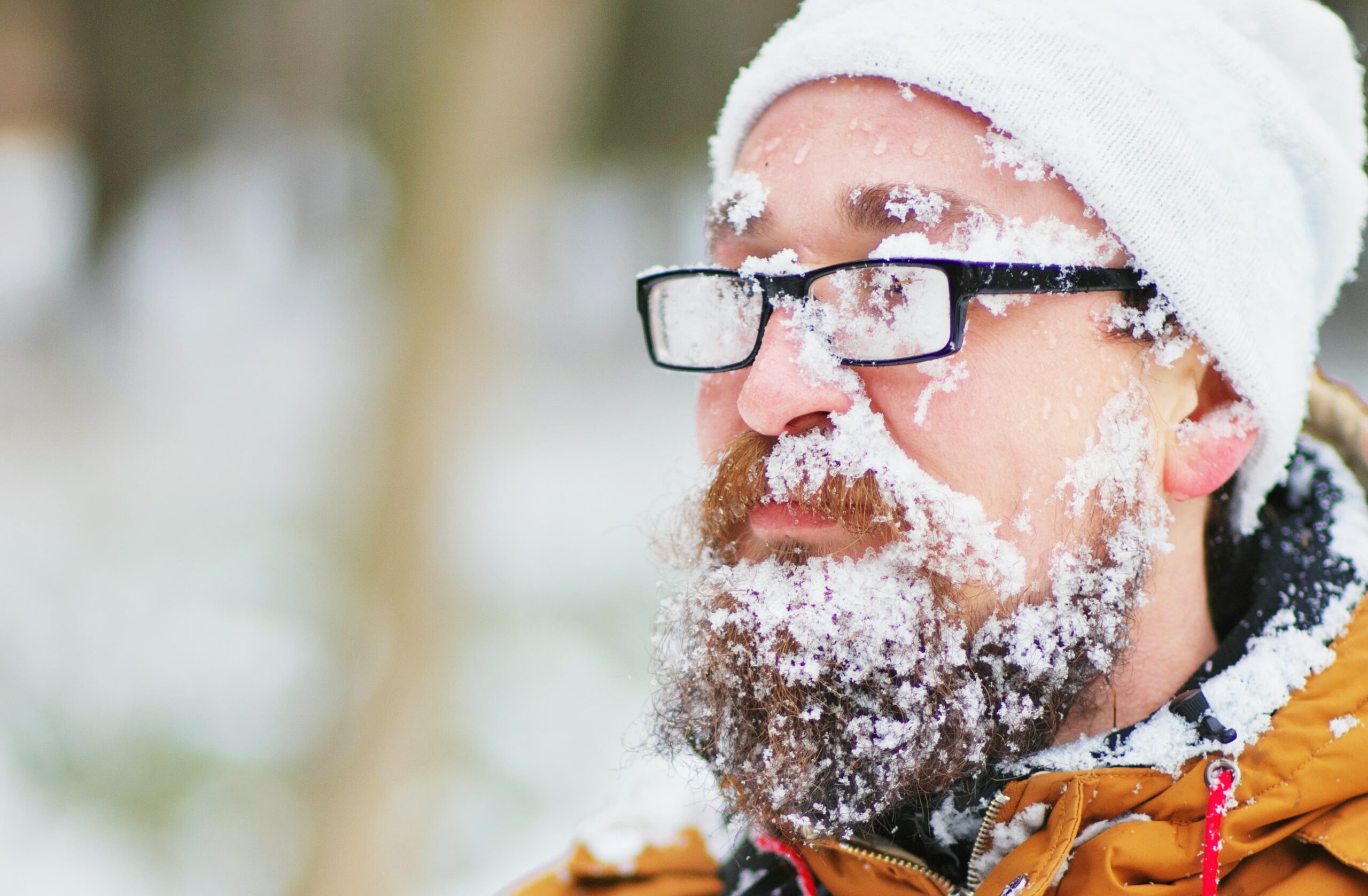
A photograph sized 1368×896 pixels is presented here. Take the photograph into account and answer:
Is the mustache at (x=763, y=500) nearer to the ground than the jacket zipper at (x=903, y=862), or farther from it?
farther from it

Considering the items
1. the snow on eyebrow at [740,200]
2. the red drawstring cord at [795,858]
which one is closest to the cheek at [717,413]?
the snow on eyebrow at [740,200]

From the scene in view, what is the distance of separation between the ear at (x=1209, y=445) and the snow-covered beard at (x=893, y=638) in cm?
12

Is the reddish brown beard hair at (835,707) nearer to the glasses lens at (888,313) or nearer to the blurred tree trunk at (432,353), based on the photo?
Answer: the glasses lens at (888,313)

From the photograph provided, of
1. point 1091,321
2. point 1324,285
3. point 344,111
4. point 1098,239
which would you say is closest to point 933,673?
point 1091,321

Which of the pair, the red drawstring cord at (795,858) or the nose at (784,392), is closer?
the nose at (784,392)

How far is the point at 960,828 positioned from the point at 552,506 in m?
6.30

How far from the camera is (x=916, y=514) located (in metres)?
1.35

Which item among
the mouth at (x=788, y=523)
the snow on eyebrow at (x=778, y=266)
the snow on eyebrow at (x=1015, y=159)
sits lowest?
the mouth at (x=788, y=523)

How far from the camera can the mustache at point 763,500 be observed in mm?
1355

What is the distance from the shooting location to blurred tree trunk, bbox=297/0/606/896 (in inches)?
143

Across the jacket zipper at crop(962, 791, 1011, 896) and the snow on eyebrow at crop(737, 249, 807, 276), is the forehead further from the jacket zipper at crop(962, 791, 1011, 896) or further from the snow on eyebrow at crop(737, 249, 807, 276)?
the jacket zipper at crop(962, 791, 1011, 896)

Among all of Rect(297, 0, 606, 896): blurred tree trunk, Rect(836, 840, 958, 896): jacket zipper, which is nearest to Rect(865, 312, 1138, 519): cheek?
Rect(836, 840, 958, 896): jacket zipper

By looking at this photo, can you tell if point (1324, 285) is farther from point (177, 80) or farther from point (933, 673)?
point (177, 80)

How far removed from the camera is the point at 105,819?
4.84 m
